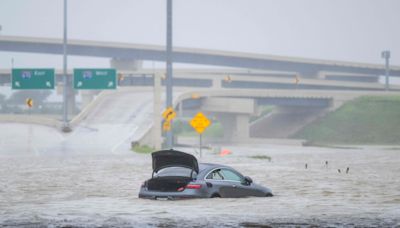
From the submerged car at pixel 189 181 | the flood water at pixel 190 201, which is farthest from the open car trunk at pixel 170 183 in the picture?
the flood water at pixel 190 201

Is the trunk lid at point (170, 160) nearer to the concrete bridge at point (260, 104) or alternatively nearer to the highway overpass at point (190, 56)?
the concrete bridge at point (260, 104)

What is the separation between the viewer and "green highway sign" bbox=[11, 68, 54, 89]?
74.6 m

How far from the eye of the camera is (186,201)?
20.1 m

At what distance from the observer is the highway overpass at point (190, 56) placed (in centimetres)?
15000

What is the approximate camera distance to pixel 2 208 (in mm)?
20703

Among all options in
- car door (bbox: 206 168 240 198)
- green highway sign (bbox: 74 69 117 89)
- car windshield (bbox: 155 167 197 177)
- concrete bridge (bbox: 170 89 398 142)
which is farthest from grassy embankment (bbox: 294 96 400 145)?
car windshield (bbox: 155 167 197 177)

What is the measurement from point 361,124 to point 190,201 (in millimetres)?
88010

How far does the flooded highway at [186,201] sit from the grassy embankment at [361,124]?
58.2 meters

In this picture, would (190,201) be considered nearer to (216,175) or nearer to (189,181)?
(189,181)

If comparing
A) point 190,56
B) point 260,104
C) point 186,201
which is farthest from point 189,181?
point 190,56

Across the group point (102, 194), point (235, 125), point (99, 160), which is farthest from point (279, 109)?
point (102, 194)

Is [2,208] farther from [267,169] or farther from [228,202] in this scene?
[267,169]

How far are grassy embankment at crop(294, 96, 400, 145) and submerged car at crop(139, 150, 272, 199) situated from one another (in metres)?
75.8

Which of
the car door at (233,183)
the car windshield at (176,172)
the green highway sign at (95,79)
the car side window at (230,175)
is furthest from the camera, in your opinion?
the green highway sign at (95,79)
